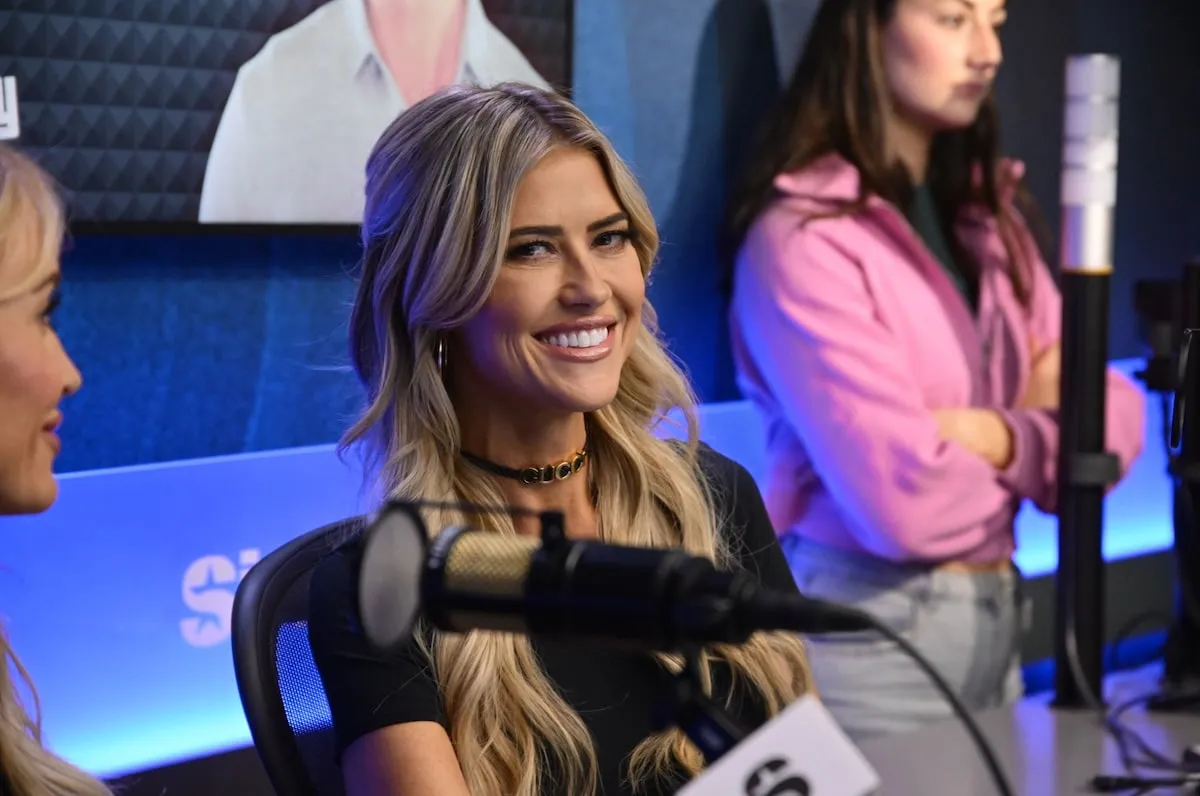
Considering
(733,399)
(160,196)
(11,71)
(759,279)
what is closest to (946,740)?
(759,279)

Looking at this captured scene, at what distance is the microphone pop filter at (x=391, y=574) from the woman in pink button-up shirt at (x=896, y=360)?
165cm

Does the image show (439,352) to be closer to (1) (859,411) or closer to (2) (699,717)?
(2) (699,717)

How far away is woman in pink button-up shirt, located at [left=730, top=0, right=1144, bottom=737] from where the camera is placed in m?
2.38

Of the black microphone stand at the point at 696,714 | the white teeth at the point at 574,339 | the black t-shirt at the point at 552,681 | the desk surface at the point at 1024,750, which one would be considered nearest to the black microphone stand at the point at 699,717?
the black microphone stand at the point at 696,714

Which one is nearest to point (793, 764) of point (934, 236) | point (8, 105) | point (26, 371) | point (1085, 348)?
point (26, 371)

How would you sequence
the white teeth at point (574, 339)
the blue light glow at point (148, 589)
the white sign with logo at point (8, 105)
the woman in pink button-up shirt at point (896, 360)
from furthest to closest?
the woman in pink button-up shirt at point (896, 360) → the blue light glow at point (148, 589) → the white sign with logo at point (8, 105) → the white teeth at point (574, 339)

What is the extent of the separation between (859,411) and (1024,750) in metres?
→ 0.64

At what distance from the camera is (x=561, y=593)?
0.75 m

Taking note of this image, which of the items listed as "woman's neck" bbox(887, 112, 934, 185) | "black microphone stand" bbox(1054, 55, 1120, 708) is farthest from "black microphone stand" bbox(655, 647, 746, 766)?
"woman's neck" bbox(887, 112, 934, 185)

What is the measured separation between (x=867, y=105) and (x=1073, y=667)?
3.35ft

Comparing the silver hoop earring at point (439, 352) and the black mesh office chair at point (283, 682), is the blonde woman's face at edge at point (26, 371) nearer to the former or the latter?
the black mesh office chair at point (283, 682)

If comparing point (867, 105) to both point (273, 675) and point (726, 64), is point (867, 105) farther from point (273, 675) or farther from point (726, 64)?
point (273, 675)

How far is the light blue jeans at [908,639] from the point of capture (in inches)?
93.9

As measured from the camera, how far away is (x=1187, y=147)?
12.1 feet
